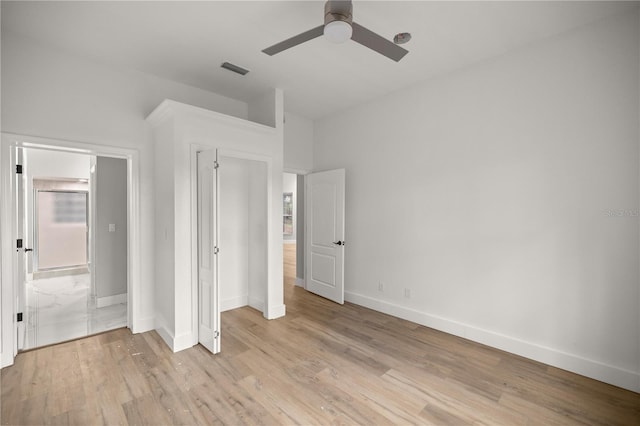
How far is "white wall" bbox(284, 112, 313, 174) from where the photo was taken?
4844mm

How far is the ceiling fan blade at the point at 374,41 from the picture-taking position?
2.00 meters

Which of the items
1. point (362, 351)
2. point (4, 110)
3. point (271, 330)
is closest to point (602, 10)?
point (362, 351)

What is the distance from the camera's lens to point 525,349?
291 cm

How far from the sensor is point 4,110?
2691mm

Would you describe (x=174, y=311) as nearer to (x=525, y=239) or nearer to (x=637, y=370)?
(x=525, y=239)

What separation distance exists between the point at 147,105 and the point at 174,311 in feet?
7.92

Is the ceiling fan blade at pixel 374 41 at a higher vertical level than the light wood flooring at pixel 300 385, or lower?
higher

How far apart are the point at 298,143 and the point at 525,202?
3367 mm

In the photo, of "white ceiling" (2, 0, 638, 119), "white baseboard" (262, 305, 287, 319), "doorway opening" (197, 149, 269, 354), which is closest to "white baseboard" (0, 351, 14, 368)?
"doorway opening" (197, 149, 269, 354)

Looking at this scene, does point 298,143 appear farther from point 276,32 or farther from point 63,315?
point 63,315

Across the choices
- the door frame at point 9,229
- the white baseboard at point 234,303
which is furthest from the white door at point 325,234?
the door frame at point 9,229

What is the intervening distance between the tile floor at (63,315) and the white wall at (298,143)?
10.7 feet

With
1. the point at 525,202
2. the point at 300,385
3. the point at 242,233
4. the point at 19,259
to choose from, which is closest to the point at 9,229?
the point at 19,259

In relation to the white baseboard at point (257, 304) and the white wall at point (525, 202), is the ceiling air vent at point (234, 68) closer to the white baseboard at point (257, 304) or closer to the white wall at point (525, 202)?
the white wall at point (525, 202)
